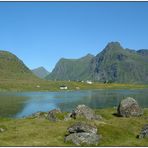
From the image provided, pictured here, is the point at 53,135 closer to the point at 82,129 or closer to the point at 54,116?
the point at 82,129

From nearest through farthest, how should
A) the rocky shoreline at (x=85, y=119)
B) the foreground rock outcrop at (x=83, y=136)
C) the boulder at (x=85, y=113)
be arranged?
1. the foreground rock outcrop at (x=83, y=136)
2. the rocky shoreline at (x=85, y=119)
3. the boulder at (x=85, y=113)

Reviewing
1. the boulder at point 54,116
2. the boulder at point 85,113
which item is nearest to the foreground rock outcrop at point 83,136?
the boulder at point 54,116

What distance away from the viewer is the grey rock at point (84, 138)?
43.7 m

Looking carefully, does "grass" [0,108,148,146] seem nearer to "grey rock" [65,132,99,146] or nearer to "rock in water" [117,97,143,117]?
"grey rock" [65,132,99,146]

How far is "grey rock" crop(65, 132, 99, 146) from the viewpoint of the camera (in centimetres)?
4369

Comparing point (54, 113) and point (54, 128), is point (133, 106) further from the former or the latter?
point (54, 128)

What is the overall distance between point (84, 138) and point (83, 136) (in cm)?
33

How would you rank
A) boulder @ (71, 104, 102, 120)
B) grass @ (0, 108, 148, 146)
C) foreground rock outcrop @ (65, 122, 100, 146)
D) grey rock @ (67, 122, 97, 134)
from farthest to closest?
boulder @ (71, 104, 102, 120), grey rock @ (67, 122, 97, 134), grass @ (0, 108, 148, 146), foreground rock outcrop @ (65, 122, 100, 146)

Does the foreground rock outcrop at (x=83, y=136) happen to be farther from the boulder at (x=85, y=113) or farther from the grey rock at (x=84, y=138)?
the boulder at (x=85, y=113)

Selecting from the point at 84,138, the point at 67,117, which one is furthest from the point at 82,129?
the point at 67,117

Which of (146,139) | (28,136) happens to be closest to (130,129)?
(146,139)

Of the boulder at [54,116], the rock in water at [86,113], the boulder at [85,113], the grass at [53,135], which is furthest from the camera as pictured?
the boulder at [85,113]

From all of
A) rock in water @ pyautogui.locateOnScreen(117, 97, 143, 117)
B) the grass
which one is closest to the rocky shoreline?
rock in water @ pyautogui.locateOnScreen(117, 97, 143, 117)

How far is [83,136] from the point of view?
146 feet
